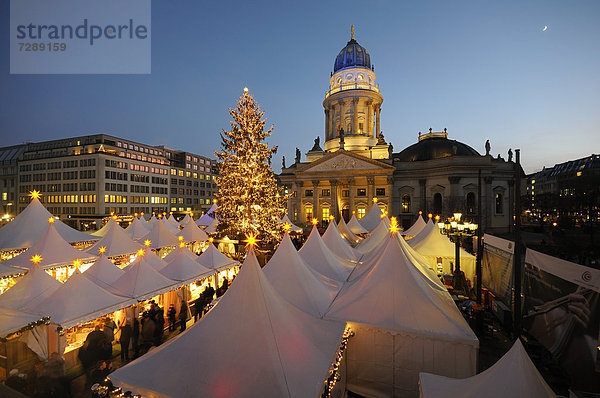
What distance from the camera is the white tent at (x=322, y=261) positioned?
10.7 metres

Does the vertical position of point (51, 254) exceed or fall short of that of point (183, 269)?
it exceeds it

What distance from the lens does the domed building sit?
3703cm

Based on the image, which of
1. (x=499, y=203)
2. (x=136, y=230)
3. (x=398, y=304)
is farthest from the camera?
(x=499, y=203)

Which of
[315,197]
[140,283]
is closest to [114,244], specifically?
[140,283]

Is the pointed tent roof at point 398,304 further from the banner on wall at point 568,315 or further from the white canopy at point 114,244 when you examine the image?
the white canopy at point 114,244

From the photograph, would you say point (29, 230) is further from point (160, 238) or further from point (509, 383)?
point (509, 383)

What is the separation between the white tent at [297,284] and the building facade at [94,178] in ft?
168

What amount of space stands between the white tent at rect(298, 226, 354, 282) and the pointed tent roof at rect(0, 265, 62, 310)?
8.79 meters

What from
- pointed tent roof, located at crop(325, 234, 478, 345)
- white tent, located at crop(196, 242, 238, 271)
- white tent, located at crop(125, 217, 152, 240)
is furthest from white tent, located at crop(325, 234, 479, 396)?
white tent, located at crop(125, 217, 152, 240)

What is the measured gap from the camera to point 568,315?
23.1 ft

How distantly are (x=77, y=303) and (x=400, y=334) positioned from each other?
350 inches

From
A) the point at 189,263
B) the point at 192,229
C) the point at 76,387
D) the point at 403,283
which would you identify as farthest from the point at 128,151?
the point at 403,283

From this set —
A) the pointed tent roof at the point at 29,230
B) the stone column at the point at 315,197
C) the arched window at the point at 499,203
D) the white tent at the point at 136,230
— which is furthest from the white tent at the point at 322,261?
the arched window at the point at 499,203

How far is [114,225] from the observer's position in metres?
16.8
